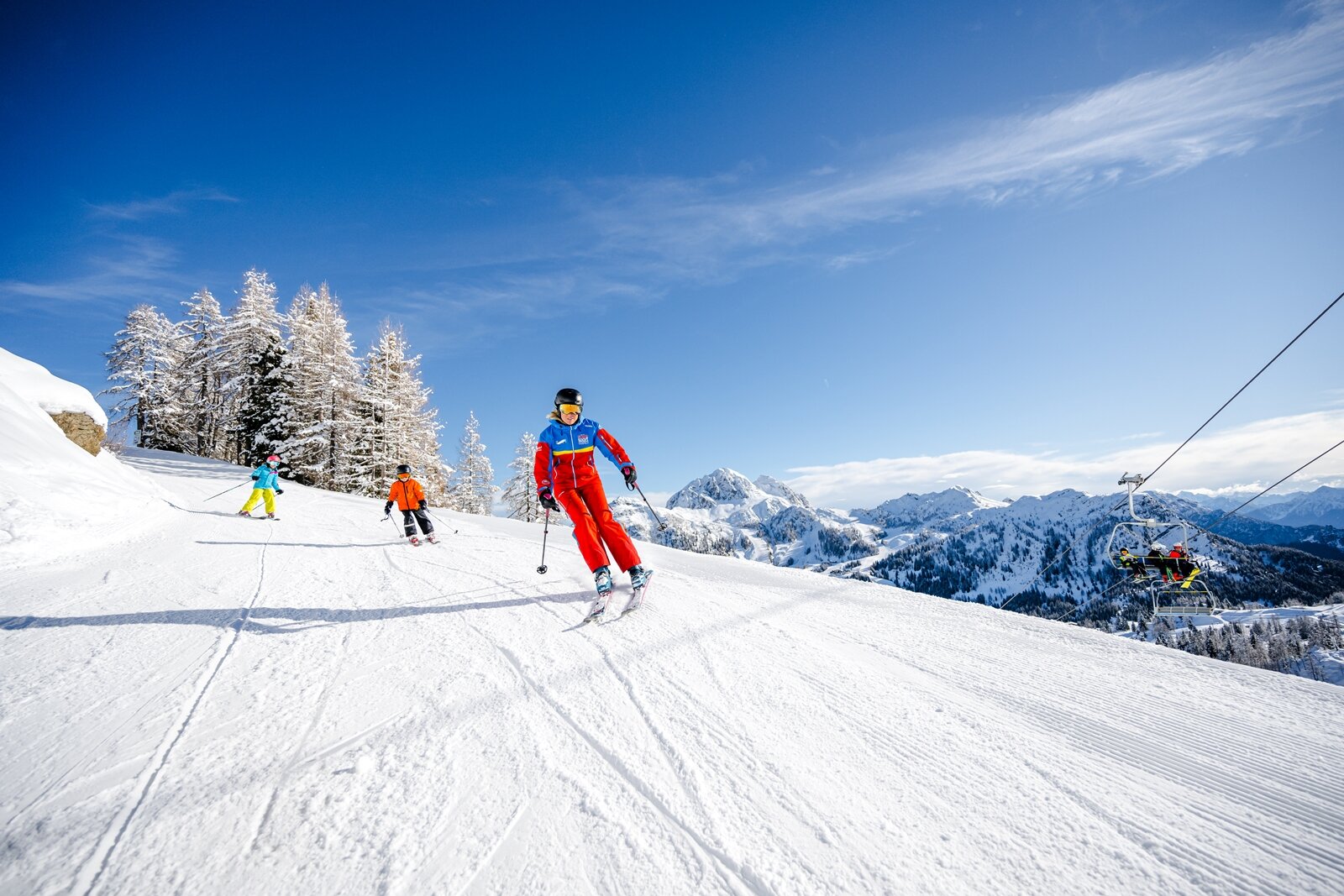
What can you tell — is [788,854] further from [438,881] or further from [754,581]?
[754,581]

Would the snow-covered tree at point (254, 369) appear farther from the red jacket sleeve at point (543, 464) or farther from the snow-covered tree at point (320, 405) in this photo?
the red jacket sleeve at point (543, 464)

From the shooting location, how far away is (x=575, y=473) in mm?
5559

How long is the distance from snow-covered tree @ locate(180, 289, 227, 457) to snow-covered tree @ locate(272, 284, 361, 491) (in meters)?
11.8

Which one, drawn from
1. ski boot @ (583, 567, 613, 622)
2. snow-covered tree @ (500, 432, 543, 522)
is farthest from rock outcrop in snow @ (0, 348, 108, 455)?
snow-covered tree @ (500, 432, 543, 522)

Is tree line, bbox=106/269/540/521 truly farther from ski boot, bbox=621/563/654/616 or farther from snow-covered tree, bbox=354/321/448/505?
ski boot, bbox=621/563/654/616

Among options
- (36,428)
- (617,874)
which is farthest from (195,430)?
(617,874)

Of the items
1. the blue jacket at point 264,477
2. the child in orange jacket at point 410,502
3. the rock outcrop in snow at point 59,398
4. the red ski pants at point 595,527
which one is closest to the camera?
the red ski pants at point 595,527

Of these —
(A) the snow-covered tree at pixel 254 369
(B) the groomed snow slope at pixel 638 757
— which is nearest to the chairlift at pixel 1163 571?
(B) the groomed snow slope at pixel 638 757

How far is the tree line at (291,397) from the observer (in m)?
27.3

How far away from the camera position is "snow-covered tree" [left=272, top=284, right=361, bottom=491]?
27125mm

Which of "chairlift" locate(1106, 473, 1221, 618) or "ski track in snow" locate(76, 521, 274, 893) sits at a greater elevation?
"ski track in snow" locate(76, 521, 274, 893)

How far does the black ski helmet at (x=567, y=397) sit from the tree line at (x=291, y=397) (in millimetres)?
19696

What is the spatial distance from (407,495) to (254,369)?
27.4 meters

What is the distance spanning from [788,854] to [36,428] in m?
15.4
